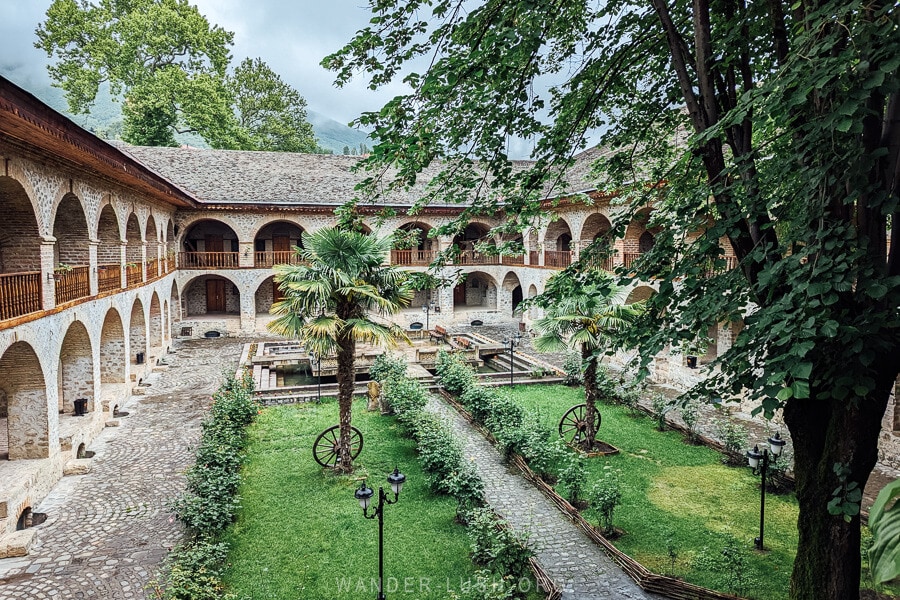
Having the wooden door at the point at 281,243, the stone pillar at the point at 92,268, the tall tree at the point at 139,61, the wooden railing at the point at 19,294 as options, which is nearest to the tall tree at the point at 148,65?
the tall tree at the point at 139,61

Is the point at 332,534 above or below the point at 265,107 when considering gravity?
below

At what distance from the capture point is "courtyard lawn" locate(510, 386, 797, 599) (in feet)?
22.3

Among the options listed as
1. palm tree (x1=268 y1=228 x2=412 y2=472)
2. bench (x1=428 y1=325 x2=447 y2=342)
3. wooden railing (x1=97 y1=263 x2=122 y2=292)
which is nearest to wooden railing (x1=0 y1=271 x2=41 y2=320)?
wooden railing (x1=97 y1=263 x2=122 y2=292)

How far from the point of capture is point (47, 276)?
9.66m

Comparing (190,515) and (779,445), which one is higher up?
(779,445)

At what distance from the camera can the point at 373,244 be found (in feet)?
30.6

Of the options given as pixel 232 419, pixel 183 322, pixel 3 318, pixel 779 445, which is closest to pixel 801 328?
pixel 779 445

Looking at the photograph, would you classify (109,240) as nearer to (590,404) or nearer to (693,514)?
(590,404)

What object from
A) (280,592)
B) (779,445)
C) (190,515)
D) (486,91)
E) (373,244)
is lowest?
(280,592)

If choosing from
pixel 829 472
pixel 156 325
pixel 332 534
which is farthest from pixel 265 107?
pixel 829 472

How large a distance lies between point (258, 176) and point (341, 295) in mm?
17872

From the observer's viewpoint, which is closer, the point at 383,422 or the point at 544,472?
the point at 544,472

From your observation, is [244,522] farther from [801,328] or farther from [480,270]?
[480,270]

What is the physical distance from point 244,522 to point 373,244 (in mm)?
4633
